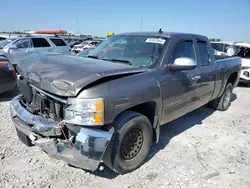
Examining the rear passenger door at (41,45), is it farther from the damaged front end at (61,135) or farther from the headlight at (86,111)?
the headlight at (86,111)

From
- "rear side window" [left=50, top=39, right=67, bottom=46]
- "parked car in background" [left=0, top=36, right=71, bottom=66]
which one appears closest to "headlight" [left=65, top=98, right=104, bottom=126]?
"parked car in background" [left=0, top=36, right=71, bottom=66]

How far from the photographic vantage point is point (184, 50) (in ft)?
12.0

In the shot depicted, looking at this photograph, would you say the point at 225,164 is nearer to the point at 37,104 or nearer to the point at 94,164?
the point at 94,164

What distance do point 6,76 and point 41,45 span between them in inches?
243

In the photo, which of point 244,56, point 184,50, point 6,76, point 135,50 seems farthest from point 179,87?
point 244,56

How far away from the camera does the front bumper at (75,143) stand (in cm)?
222

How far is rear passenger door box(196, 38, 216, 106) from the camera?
3.97m

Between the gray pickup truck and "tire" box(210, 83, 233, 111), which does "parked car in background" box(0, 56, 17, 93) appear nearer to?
the gray pickup truck

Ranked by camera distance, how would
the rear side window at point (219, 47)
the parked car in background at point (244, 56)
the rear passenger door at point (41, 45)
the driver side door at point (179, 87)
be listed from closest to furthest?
the driver side door at point (179, 87) → the parked car in background at point (244, 56) → the rear passenger door at point (41, 45) → the rear side window at point (219, 47)

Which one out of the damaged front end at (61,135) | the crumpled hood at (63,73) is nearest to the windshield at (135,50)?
the crumpled hood at (63,73)

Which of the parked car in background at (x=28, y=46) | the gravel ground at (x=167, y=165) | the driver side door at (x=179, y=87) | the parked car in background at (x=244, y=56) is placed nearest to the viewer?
the gravel ground at (x=167, y=165)

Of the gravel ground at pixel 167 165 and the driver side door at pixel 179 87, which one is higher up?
the driver side door at pixel 179 87

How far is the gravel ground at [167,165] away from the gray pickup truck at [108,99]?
257 millimetres

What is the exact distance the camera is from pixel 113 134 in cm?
244
